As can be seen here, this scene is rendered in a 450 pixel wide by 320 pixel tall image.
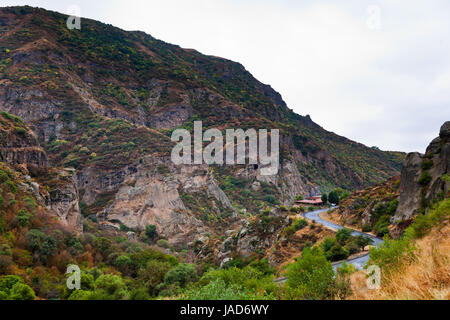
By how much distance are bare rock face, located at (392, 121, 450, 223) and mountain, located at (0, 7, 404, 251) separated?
37.5 meters

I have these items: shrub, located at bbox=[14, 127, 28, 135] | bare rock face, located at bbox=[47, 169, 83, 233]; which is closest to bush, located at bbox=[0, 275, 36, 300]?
bare rock face, located at bbox=[47, 169, 83, 233]

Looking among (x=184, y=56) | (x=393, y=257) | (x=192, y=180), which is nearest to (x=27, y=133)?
(x=192, y=180)

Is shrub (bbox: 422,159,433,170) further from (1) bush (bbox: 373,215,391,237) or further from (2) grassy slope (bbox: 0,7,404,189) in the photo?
(2) grassy slope (bbox: 0,7,404,189)

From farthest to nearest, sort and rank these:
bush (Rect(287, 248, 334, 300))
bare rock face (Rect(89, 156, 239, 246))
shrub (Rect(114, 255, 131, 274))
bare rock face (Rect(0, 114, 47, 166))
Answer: bare rock face (Rect(89, 156, 239, 246))
bare rock face (Rect(0, 114, 47, 166))
shrub (Rect(114, 255, 131, 274))
bush (Rect(287, 248, 334, 300))

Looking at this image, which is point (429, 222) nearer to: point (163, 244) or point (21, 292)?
point (21, 292)

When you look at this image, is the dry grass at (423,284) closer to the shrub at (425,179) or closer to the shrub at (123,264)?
the shrub at (425,179)

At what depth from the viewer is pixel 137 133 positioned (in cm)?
7288

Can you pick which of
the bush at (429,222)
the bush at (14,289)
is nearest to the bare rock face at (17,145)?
the bush at (14,289)

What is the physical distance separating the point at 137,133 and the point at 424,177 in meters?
67.5

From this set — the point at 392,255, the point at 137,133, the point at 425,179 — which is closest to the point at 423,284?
the point at 392,255

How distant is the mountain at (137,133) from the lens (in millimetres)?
57750

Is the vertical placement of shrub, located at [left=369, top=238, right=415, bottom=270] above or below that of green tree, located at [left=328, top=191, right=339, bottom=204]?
above

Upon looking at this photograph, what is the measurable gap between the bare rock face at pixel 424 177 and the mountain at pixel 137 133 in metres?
37.5

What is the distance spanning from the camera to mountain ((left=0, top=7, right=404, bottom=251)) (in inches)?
2274
